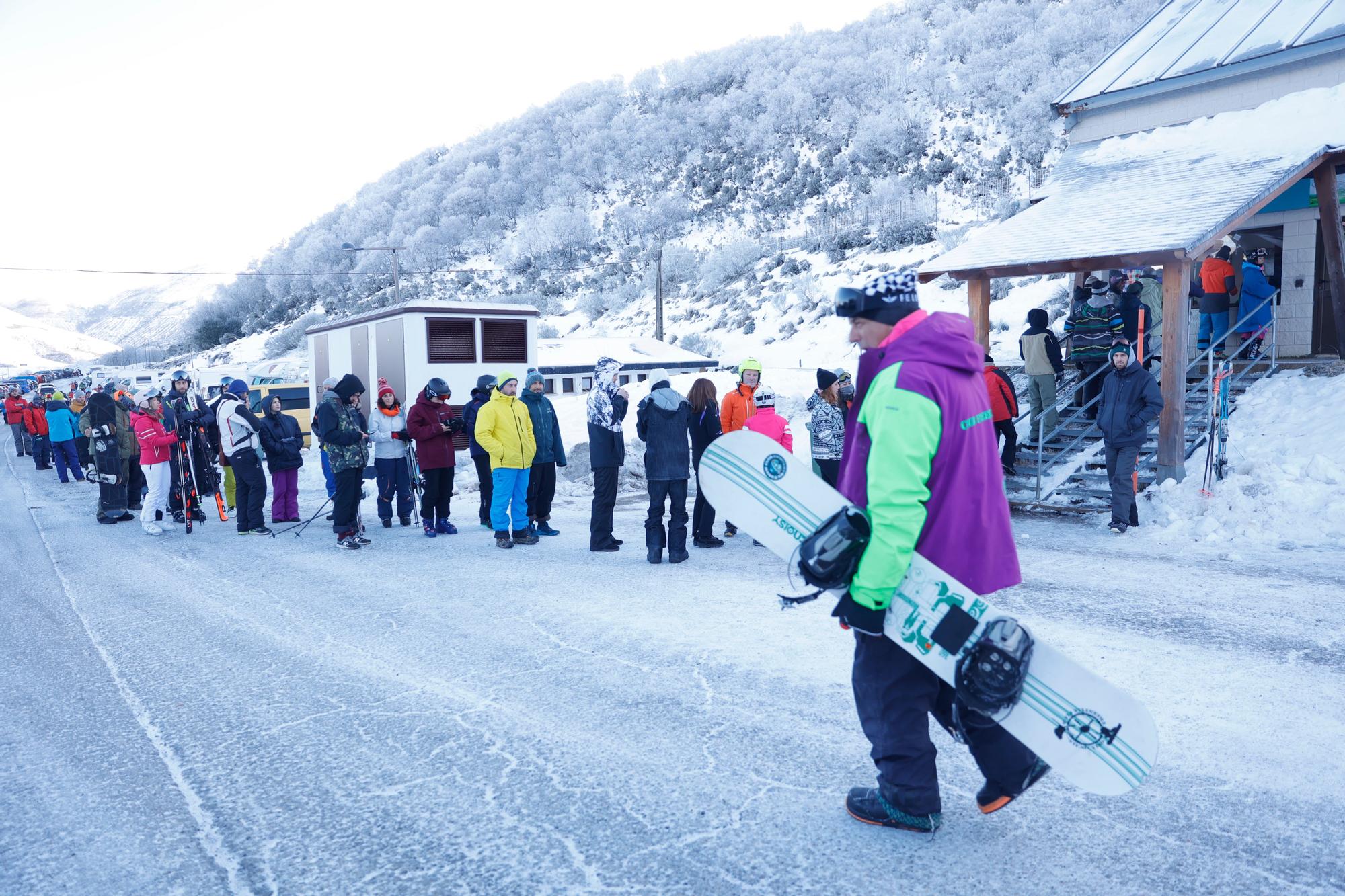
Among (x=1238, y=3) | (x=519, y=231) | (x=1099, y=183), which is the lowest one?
(x=1099, y=183)

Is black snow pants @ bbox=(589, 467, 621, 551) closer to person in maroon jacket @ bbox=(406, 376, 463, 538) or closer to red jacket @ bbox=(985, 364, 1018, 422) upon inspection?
person in maroon jacket @ bbox=(406, 376, 463, 538)

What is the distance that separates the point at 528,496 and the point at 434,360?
1297cm

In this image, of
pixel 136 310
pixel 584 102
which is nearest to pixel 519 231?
pixel 584 102

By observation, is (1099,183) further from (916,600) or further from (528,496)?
(916,600)

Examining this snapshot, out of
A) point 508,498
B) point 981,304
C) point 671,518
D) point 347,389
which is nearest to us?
point 671,518

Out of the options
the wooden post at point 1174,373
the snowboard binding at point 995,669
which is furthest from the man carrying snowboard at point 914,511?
the wooden post at point 1174,373

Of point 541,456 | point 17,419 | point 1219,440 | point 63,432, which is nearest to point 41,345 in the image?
point 17,419

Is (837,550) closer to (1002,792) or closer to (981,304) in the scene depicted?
(1002,792)

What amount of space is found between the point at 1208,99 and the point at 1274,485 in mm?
8110

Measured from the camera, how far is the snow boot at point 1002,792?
288 centimetres

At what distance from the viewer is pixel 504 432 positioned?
889 centimetres

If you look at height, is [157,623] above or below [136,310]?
below

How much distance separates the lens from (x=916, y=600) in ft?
9.12

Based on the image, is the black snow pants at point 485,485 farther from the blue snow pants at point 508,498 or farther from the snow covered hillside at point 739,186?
the snow covered hillside at point 739,186
